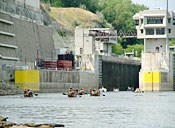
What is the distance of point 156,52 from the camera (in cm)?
18275

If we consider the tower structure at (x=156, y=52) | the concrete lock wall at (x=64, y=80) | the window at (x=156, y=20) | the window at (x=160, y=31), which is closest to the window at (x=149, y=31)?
the tower structure at (x=156, y=52)

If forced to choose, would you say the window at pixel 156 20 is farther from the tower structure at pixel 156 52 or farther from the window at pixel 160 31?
the window at pixel 160 31

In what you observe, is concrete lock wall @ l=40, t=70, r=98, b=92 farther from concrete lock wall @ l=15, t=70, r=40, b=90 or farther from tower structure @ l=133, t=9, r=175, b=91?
tower structure @ l=133, t=9, r=175, b=91

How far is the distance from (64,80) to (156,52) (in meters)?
27.6

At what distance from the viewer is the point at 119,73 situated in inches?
7466

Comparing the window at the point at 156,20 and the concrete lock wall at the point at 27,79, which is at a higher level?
the window at the point at 156,20

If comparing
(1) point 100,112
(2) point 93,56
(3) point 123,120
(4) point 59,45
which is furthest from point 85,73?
(3) point 123,120

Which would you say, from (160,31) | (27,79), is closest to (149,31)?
(160,31)

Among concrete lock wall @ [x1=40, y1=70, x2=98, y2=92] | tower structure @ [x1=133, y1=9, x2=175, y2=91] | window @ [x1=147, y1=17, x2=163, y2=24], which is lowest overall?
concrete lock wall @ [x1=40, y1=70, x2=98, y2=92]

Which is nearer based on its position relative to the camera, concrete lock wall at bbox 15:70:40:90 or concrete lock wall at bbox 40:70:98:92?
concrete lock wall at bbox 15:70:40:90

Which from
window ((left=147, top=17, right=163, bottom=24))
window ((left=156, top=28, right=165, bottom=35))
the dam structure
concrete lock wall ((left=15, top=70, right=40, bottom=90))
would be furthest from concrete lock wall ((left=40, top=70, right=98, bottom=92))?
window ((left=147, top=17, right=163, bottom=24))

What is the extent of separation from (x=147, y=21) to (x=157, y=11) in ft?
12.8

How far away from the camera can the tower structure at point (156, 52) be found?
18000cm

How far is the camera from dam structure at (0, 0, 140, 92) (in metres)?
149
